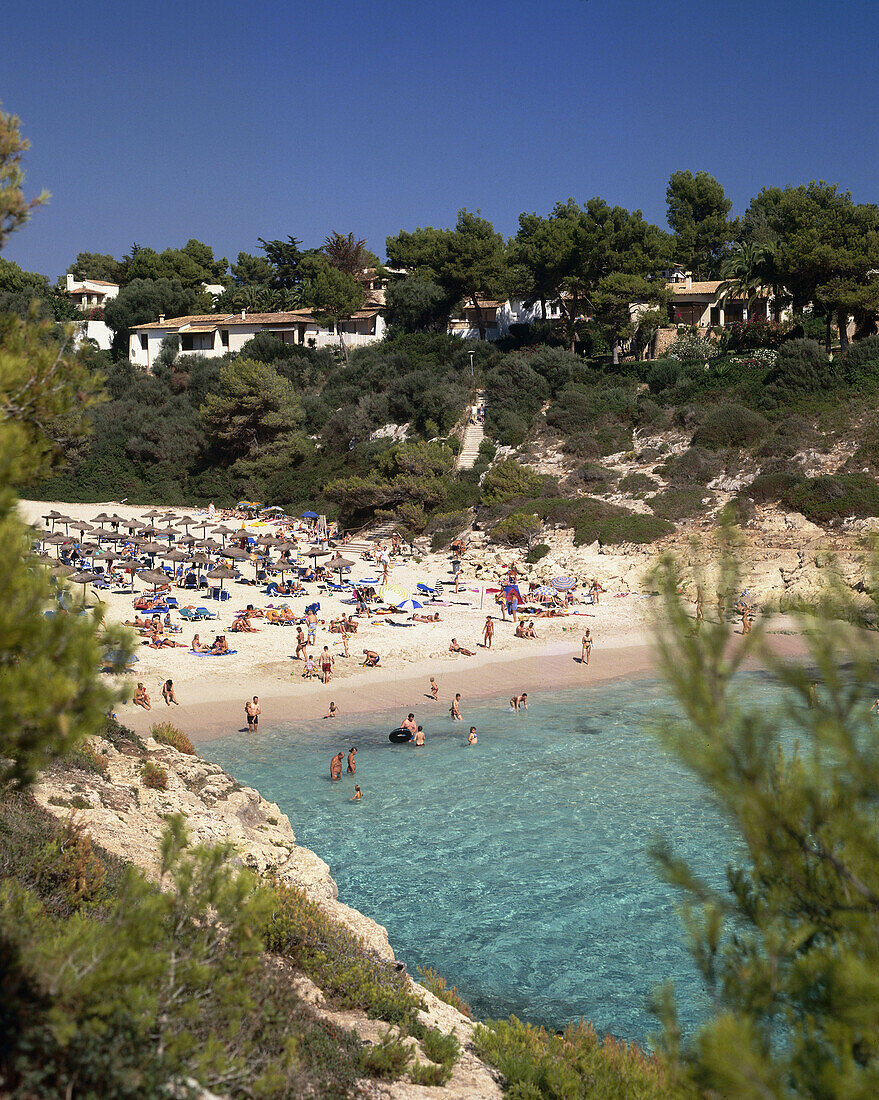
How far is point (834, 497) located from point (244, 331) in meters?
43.8

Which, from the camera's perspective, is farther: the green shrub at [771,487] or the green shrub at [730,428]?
the green shrub at [730,428]

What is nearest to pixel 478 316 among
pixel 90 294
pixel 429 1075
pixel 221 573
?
pixel 221 573

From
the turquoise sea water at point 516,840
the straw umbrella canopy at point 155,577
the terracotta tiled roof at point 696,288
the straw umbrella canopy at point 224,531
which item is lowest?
the turquoise sea water at point 516,840

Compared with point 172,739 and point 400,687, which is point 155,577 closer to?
point 400,687

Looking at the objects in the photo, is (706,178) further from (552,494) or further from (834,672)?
(834,672)

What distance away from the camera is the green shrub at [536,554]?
36.0m

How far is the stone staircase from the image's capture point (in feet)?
151

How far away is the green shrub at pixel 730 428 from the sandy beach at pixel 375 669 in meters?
11.9

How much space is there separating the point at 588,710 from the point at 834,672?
1837 cm

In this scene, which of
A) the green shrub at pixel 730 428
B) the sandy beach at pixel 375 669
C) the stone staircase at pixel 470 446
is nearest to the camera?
the sandy beach at pixel 375 669

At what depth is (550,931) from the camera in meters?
12.9

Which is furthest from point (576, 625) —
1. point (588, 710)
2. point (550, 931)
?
point (550, 931)

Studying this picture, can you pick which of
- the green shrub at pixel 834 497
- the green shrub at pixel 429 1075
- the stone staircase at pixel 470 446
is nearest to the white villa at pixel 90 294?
the stone staircase at pixel 470 446

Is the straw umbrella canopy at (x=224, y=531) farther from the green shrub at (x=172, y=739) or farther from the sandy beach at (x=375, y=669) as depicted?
the green shrub at (x=172, y=739)
